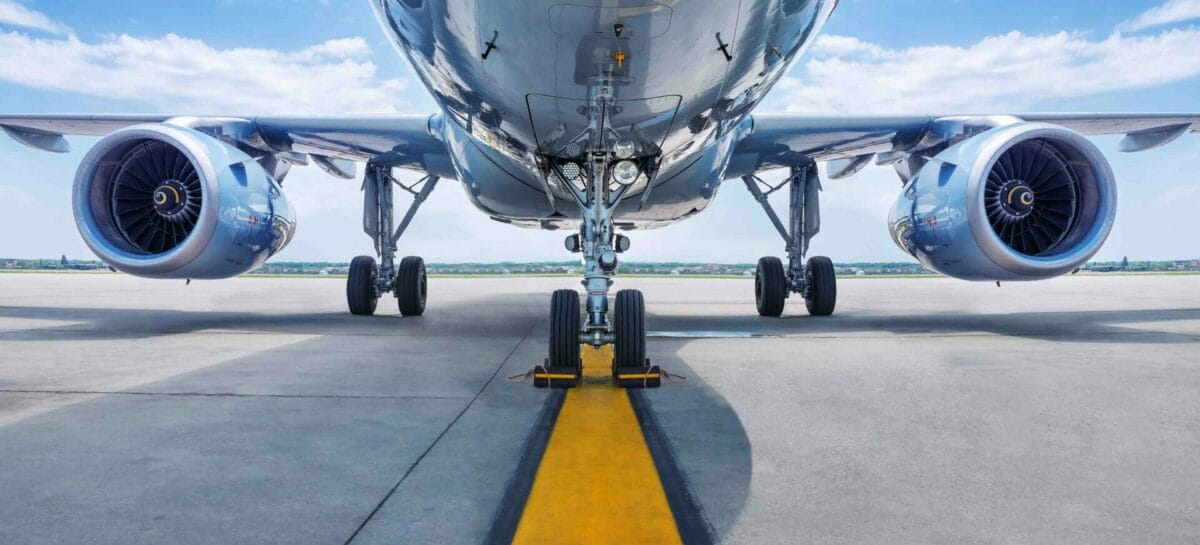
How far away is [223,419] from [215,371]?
1473 mm

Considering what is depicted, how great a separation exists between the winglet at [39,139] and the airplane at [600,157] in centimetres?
2

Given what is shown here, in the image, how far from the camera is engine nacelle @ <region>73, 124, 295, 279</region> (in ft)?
19.7

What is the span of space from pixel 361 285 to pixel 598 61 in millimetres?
6301

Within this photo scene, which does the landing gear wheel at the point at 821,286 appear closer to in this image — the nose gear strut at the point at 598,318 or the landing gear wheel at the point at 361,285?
the nose gear strut at the point at 598,318

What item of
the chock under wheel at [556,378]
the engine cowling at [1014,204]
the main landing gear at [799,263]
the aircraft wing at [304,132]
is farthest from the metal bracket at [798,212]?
the chock under wheel at [556,378]

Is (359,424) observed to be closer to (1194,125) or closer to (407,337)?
(407,337)

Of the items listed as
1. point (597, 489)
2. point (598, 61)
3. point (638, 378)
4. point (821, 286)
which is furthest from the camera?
point (821, 286)

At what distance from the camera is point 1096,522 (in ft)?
5.57

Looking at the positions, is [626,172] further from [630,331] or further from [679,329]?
[679,329]

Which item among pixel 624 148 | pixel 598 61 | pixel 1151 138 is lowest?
pixel 624 148

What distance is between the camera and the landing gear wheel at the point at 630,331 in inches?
149

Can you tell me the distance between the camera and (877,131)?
755cm

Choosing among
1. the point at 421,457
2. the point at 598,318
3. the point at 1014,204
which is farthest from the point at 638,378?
the point at 1014,204

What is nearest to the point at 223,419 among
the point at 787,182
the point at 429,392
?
the point at 429,392
